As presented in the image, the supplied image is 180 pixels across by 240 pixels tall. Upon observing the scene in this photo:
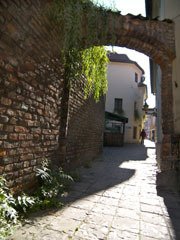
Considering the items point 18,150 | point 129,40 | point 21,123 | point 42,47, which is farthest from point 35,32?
point 129,40

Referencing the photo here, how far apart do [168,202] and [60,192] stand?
1.91 m

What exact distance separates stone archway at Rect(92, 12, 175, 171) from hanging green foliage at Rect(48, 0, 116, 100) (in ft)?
1.31

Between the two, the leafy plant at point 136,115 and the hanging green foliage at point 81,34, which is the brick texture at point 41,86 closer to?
the hanging green foliage at point 81,34

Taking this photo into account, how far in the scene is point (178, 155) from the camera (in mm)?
4777

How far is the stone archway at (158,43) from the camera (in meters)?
4.66

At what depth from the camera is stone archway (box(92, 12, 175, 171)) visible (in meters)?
4.66

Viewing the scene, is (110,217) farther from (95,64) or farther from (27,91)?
(95,64)

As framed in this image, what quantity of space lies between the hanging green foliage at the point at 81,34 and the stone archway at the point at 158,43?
0.40 metres

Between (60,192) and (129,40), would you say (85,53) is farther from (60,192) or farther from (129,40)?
(60,192)

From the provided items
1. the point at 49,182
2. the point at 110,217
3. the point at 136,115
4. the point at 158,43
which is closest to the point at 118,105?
the point at 136,115

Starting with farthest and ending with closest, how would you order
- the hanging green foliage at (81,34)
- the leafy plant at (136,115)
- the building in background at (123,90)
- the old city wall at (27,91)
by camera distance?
the leafy plant at (136,115), the building in background at (123,90), the hanging green foliage at (81,34), the old city wall at (27,91)

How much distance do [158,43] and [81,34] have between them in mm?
2122

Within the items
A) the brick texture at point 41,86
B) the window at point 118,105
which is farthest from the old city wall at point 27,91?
the window at point 118,105

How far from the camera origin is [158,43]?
4996mm
